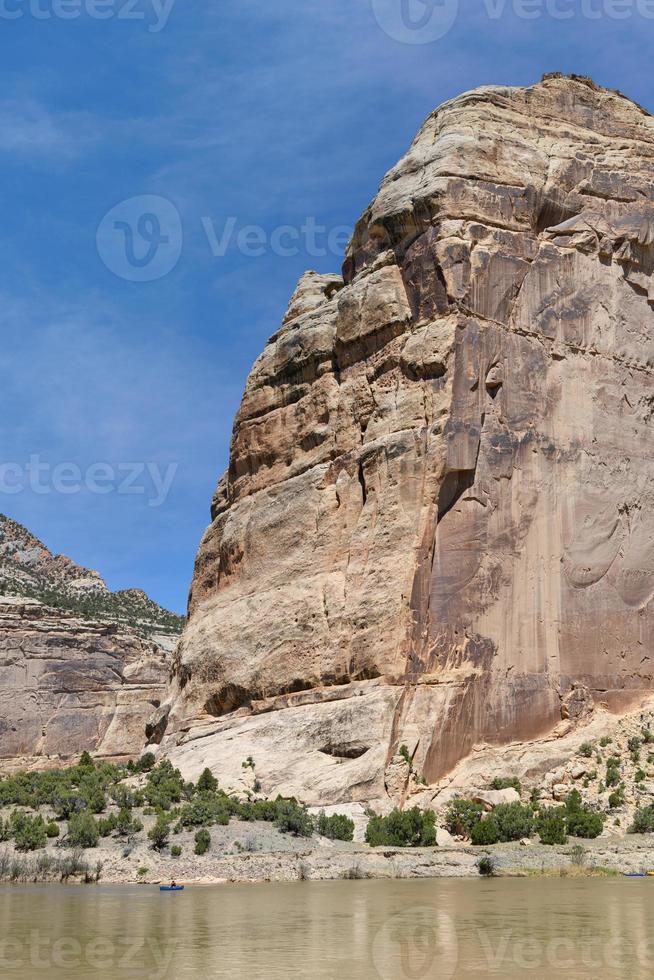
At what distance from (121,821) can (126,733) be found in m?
55.0

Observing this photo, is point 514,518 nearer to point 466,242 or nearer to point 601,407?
point 601,407

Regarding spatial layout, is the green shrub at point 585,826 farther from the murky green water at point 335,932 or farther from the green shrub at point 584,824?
the murky green water at point 335,932

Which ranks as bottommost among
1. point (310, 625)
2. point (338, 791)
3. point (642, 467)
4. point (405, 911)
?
point (405, 911)

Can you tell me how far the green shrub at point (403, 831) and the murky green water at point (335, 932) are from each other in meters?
5.14

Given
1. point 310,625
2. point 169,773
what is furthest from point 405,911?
point 310,625

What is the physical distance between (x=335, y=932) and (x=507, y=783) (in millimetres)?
17221

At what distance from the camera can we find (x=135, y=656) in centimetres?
8850

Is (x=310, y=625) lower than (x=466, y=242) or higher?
lower

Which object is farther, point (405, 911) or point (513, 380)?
point (513, 380)

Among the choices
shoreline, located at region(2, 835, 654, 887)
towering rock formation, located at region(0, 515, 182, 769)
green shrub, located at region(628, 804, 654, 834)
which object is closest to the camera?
shoreline, located at region(2, 835, 654, 887)

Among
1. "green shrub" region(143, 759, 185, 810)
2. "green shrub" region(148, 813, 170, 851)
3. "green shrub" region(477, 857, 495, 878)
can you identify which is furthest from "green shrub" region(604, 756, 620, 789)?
"green shrub" region(148, 813, 170, 851)

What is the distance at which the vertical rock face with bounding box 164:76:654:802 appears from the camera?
121ft

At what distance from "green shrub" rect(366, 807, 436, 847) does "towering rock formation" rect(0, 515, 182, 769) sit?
171 feet

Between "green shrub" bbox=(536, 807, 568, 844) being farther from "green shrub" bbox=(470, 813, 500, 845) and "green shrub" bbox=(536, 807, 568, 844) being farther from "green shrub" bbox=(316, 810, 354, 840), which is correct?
"green shrub" bbox=(316, 810, 354, 840)
